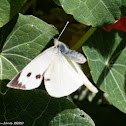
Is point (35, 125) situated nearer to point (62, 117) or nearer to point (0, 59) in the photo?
point (62, 117)

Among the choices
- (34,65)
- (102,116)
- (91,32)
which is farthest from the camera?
(102,116)

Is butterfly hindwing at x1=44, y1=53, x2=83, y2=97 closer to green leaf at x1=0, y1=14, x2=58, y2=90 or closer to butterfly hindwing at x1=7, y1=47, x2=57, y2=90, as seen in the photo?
butterfly hindwing at x1=7, y1=47, x2=57, y2=90

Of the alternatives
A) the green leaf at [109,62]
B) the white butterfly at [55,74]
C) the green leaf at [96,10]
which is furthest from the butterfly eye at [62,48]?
the green leaf at [109,62]

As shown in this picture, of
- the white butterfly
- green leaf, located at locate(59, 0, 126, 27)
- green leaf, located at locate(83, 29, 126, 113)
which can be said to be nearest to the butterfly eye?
the white butterfly

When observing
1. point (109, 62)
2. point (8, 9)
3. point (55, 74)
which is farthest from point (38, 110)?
point (109, 62)

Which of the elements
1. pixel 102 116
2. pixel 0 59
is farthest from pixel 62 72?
pixel 102 116

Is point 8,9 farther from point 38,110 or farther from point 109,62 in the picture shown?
point 109,62
